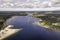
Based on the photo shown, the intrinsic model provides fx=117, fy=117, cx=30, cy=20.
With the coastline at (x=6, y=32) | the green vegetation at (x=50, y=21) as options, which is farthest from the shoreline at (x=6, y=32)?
the green vegetation at (x=50, y=21)

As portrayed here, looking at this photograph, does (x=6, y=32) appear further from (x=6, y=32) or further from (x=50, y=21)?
(x=50, y=21)

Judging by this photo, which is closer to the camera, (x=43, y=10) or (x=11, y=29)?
(x=11, y=29)

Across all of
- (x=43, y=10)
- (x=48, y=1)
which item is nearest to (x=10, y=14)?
(x=43, y=10)

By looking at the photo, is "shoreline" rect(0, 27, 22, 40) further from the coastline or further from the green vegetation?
the green vegetation

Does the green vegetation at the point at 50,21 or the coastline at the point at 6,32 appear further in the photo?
the green vegetation at the point at 50,21

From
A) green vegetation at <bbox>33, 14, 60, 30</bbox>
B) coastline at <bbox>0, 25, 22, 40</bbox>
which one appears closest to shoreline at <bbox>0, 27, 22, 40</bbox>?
coastline at <bbox>0, 25, 22, 40</bbox>

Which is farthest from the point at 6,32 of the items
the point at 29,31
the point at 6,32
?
the point at 29,31

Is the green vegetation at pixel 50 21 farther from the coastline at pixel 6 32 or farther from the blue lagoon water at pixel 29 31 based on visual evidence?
the coastline at pixel 6 32

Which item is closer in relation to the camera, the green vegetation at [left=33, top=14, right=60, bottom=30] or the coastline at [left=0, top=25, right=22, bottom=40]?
the coastline at [left=0, top=25, right=22, bottom=40]

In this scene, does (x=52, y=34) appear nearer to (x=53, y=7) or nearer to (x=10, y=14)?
(x=53, y=7)

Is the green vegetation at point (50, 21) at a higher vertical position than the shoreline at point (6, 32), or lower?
higher

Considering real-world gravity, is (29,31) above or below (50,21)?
below
